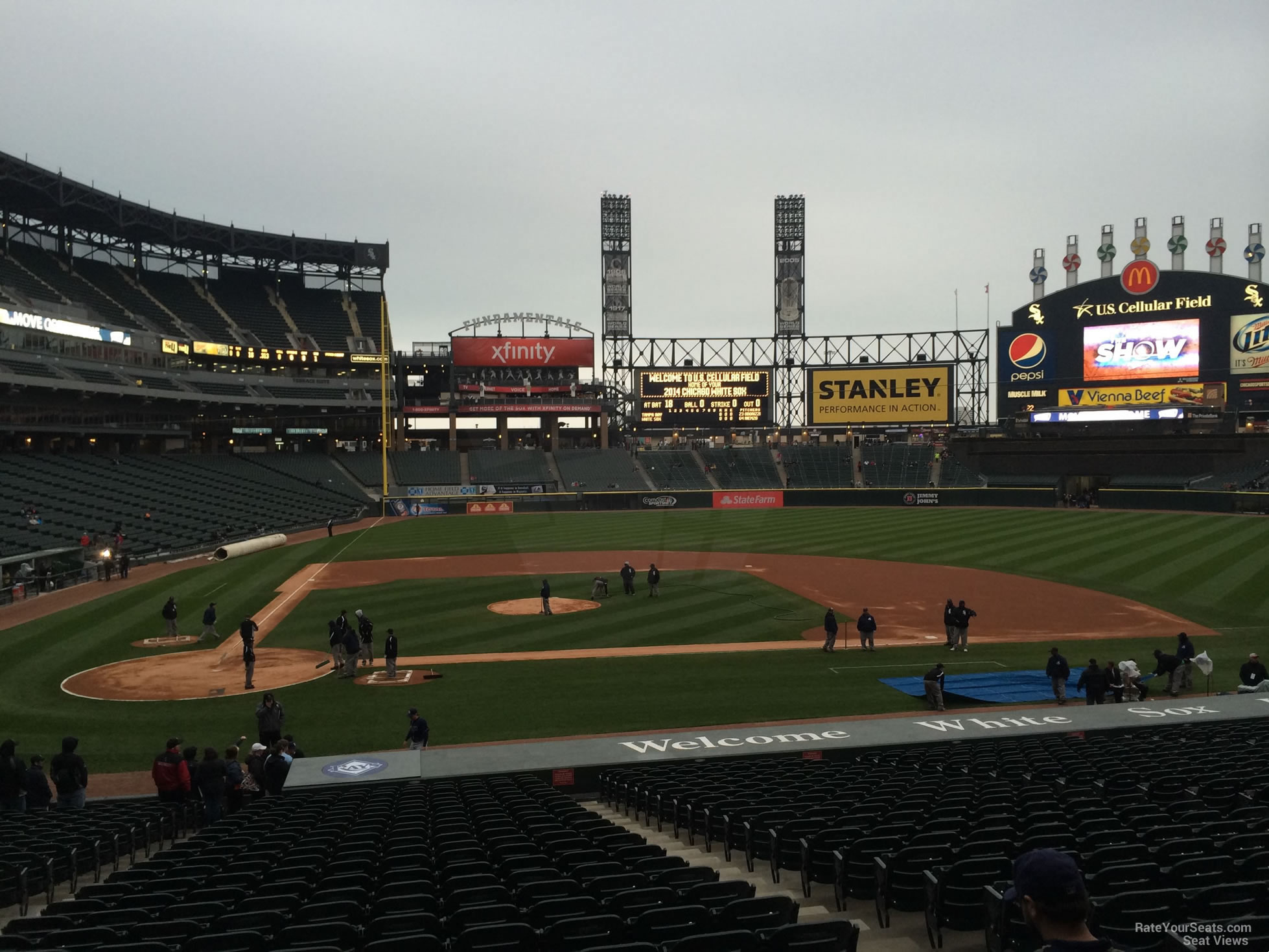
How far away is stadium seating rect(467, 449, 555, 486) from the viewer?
86.1m

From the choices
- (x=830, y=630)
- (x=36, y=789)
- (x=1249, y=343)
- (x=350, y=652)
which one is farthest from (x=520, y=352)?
(x=36, y=789)

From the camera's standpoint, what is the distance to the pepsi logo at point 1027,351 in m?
77.0

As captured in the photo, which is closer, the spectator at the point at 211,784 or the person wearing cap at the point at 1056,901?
the person wearing cap at the point at 1056,901

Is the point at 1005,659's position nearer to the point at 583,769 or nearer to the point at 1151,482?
the point at 583,769

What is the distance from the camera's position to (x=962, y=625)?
24.4 metres

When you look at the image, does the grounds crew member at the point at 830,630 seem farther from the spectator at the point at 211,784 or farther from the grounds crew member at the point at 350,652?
the spectator at the point at 211,784

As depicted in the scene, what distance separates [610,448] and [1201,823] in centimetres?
9149

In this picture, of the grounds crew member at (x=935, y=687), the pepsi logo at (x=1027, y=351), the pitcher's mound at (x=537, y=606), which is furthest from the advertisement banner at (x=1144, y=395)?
the grounds crew member at (x=935, y=687)

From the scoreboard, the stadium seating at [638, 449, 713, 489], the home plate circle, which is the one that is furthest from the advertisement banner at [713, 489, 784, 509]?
the home plate circle

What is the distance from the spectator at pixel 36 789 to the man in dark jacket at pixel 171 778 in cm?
156

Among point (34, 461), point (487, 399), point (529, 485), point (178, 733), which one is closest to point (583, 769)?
point (178, 733)

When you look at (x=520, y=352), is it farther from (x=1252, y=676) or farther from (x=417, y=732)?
(x=1252, y=676)

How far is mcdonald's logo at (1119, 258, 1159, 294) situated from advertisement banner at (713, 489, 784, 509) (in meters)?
35.0

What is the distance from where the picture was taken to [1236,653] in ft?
77.3
